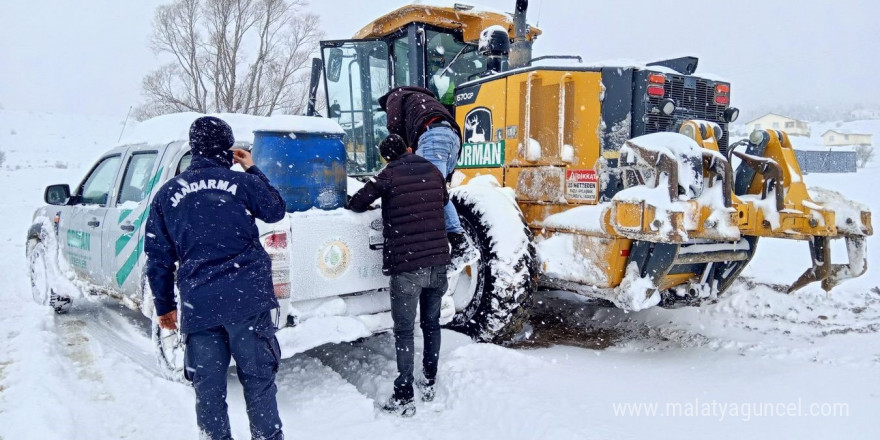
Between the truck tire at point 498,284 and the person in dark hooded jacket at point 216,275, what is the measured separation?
1.98 meters

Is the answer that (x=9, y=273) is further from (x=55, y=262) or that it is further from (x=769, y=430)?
(x=769, y=430)

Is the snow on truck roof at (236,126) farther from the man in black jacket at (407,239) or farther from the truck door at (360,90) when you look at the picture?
the truck door at (360,90)

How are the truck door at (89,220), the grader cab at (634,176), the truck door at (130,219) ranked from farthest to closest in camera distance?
the truck door at (89,220) → the truck door at (130,219) → the grader cab at (634,176)

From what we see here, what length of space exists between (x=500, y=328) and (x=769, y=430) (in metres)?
1.96

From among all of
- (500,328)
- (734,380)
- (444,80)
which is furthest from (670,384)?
(444,80)

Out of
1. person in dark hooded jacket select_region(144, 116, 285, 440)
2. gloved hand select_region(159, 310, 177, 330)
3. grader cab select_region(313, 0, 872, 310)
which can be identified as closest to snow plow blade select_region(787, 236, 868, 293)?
grader cab select_region(313, 0, 872, 310)

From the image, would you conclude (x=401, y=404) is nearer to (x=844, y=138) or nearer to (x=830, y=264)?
(x=830, y=264)

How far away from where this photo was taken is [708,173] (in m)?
4.20

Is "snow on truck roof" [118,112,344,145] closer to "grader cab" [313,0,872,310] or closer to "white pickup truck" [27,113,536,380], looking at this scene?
"white pickup truck" [27,113,536,380]

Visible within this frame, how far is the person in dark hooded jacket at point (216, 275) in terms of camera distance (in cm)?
266

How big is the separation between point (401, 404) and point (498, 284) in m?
1.31

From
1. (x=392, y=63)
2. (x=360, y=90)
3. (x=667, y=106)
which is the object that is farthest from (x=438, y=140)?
(x=360, y=90)

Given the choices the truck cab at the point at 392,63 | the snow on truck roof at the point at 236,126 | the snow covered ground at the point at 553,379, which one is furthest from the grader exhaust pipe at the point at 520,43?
the snow covered ground at the point at 553,379

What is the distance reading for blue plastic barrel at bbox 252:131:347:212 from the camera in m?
3.73
